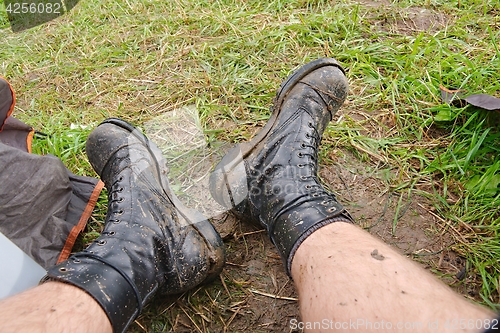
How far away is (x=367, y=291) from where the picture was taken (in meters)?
1.02

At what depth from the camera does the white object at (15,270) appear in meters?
1.37

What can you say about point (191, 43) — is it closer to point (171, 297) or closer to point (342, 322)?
point (171, 297)

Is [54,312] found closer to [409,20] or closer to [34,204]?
[34,204]

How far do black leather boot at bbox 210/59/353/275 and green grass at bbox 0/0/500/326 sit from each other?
0.80 feet

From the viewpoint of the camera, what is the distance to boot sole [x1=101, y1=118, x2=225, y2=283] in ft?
5.07

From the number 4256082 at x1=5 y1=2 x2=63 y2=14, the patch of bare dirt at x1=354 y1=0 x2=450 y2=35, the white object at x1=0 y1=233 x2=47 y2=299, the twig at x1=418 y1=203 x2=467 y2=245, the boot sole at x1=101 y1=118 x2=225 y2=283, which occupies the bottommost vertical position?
the twig at x1=418 y1=203 x2=467 y2=245

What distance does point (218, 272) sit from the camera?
1571 millimetres

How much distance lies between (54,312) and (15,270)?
20.1 inches

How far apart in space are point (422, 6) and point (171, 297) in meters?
2.49

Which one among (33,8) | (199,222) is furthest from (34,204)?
(33,8)

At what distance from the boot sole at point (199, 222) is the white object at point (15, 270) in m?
0.59

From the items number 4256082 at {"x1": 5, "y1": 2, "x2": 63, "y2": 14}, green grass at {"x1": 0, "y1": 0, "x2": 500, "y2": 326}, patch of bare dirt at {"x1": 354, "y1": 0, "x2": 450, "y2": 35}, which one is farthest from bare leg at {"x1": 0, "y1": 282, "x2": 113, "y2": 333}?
number 4256082 at {"x1": 5, "y1": 2, "x2": 63, "y2": 14}

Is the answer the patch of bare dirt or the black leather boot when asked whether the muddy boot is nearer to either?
the black leather boot

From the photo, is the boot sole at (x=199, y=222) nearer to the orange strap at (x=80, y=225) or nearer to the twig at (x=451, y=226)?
the orange strap at (x=80, y=225)
